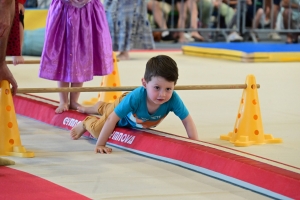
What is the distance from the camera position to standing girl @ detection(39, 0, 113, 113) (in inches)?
202

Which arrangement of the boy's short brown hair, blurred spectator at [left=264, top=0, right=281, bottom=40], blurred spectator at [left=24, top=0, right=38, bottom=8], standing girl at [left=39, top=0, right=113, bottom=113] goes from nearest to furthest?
1. the boy's short brown hair
2. standing girl at [left=39, top=0, right=113, bottom=113]
3. blurred spectator at [left=24, top=0, right=38, bottom=8]
4. blurred spectator at [left=264, top=0, right=281, bottom=40]

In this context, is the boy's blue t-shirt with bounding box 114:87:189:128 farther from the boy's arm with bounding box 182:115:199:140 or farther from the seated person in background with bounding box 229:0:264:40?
the seated person in background with bounding box 229:0:264:40

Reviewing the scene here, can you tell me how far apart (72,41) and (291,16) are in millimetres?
9184

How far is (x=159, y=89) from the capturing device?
155 inches

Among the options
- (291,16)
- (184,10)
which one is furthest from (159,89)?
(291,16)

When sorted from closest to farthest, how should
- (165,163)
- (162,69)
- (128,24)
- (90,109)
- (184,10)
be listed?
(165,163)
(162,69)
(90,109)
(128,24)
(184,10)

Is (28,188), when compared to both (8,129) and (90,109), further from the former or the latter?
(90,109)

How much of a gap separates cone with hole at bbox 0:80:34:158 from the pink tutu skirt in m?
1.12

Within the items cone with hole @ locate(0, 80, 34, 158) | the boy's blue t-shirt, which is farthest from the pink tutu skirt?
cone with hole @ locate(0, 80, 34, 158)

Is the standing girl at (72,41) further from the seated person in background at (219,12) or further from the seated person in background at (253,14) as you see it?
the seated person in background at (253,14)

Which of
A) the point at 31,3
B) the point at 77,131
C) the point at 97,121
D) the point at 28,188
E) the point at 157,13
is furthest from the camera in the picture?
the point at 157,13

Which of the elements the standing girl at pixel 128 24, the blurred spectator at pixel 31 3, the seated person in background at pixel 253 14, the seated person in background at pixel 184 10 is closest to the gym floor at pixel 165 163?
the standing girl at pixel 128 24

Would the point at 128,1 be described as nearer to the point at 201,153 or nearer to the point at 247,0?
the point at 247,0

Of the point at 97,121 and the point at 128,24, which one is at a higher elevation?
the point at 128,24
